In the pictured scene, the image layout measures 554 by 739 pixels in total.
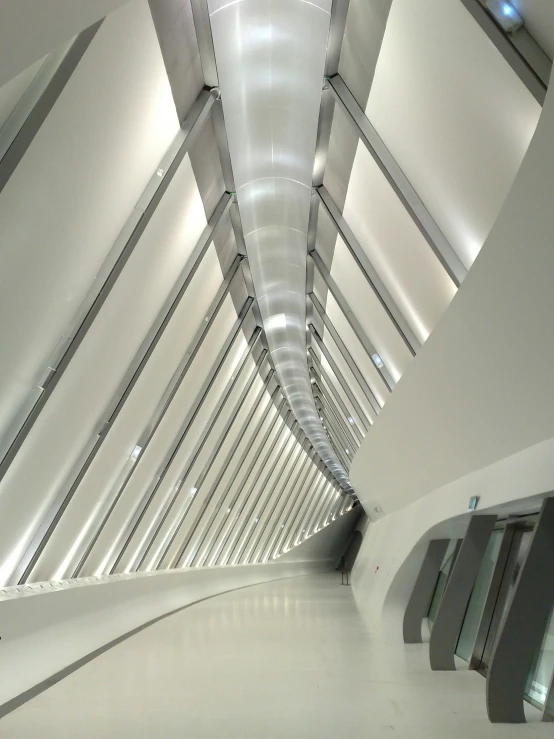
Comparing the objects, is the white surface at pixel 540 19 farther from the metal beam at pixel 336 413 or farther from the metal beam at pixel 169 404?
the metal beam at pixel 336 413

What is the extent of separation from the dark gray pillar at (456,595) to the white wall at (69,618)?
204 inches

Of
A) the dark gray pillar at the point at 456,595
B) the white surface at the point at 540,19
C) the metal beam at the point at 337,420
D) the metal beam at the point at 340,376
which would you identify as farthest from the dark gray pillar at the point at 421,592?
the metal beam at the point at 337,420

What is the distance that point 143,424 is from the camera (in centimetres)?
1169

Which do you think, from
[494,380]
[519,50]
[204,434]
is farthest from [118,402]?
[519,50]

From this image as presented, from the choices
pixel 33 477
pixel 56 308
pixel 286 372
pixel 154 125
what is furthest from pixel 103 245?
pixel 286 372

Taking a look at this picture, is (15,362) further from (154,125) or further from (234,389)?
(234,389)

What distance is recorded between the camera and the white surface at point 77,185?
562 cm

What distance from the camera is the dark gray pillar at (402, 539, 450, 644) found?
1241cm

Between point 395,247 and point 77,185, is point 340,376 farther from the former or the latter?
point 77,185

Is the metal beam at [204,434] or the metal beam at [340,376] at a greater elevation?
the metal beam at [340,376]

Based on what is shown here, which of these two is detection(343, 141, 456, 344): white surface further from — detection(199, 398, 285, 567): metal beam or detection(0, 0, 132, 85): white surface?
detection(199, 398, 285, 567): metal beam

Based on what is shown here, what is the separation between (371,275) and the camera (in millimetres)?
9891

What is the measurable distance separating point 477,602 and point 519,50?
8.91m

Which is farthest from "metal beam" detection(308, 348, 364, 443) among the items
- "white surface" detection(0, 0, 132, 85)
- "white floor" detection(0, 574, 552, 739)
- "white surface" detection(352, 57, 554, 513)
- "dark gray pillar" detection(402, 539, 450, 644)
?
"white surface" detection(0, 0, 132, 85)
